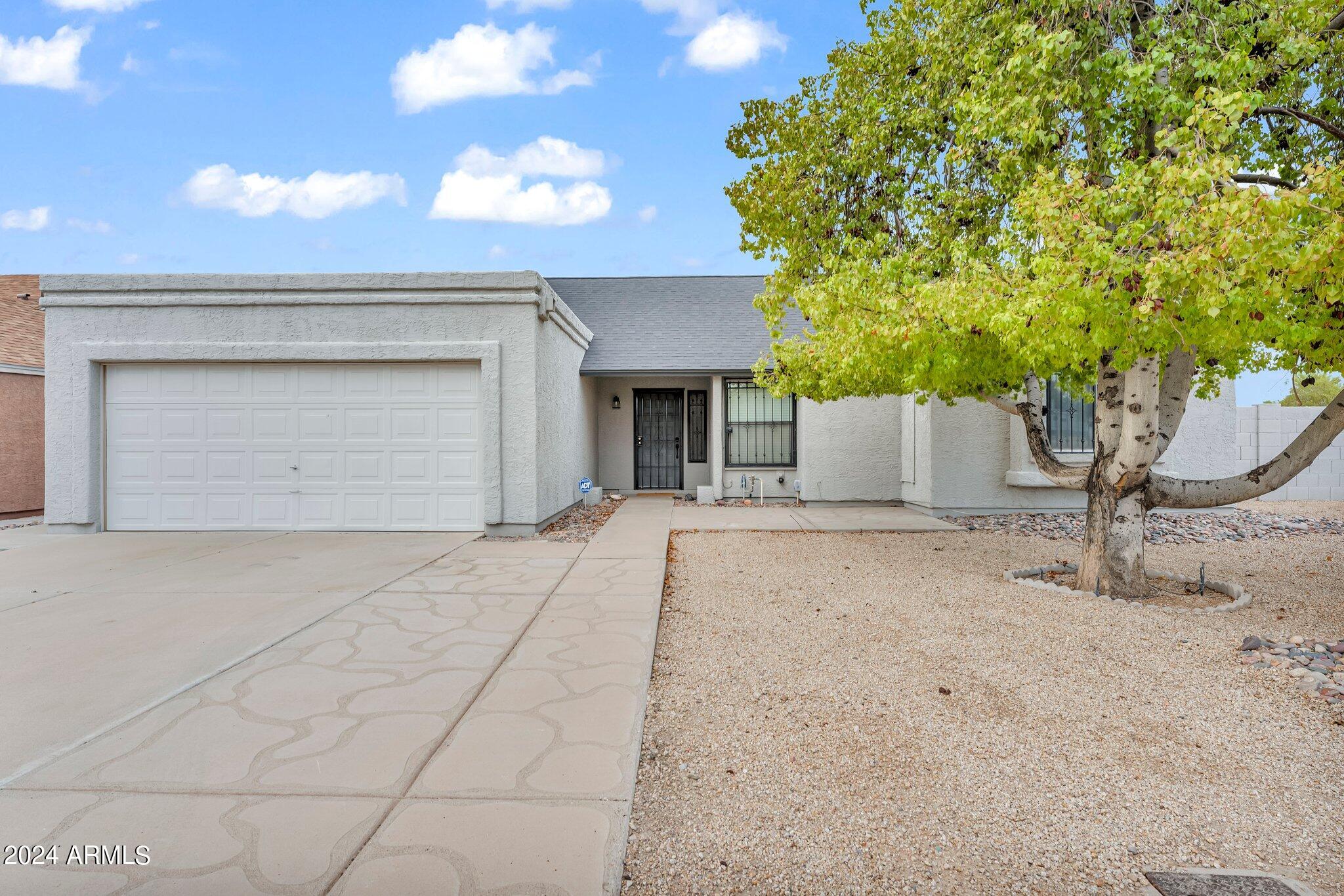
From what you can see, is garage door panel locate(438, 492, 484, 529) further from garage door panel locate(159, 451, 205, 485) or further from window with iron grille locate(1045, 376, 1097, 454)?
window with iron grille locate(1045, 376, 1097, 454)

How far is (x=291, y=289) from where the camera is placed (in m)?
8.43

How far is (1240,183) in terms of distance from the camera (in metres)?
5.29

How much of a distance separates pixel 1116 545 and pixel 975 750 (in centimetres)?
389

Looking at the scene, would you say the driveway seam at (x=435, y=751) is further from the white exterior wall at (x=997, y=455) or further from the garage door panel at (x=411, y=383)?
the white exterior wall at (x=997, y=455)

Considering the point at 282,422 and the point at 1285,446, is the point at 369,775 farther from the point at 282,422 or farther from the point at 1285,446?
the point at 1285,446

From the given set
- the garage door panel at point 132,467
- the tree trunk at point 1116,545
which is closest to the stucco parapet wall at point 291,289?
the garage door panel at point 132,467

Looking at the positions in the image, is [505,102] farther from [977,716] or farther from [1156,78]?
[977,716]

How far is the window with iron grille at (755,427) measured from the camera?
12.6 m

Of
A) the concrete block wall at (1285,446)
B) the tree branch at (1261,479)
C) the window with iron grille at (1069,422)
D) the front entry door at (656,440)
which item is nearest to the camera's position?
the tree branch at (1261,479)

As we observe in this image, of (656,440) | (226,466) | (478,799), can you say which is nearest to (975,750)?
(478,799)

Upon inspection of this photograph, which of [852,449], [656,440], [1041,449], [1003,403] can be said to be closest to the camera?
[1041,449]

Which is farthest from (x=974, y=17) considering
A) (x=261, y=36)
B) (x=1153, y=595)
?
(x=261, y=36)

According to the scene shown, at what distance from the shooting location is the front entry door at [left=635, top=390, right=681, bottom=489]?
1391cm

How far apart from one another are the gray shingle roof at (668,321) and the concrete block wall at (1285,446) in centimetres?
900
